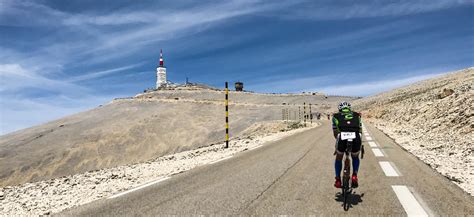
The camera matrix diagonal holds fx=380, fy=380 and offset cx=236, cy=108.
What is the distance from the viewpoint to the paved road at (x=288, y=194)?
5.64 metres

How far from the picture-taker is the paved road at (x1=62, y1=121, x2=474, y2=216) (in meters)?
5.64

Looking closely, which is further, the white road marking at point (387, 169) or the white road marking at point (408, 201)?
the white road marking at point (387, 169)

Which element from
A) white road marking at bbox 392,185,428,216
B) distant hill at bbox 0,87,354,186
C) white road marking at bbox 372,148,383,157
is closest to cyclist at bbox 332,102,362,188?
white road marking at bbox 392,185,428,216

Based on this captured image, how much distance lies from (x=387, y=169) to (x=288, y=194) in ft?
12.6

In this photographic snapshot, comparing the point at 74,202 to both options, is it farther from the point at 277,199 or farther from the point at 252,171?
the point at 252,171

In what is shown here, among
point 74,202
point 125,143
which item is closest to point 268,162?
point 74,202

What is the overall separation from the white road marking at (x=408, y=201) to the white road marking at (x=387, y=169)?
1.56 m

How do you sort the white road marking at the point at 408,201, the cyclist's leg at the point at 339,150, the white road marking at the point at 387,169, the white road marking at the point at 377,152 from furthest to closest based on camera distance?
the white road marking at the point at 377,152
the white road marking at the point at 387,169
the cyclist's leg at the point at 339,150
the white road marking at the point at 408,201

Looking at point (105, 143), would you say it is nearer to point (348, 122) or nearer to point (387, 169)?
point (387, 169)

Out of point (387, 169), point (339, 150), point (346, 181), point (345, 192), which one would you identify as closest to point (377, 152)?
point (387, 169)

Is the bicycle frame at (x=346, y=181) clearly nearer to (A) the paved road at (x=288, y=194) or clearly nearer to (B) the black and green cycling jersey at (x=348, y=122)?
(A) the paved road at (x=288, y=194)

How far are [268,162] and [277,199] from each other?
4690 millimetres

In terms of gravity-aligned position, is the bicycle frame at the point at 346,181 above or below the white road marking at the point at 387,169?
above

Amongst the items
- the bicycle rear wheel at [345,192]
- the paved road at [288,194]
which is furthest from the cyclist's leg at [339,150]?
the bicycle rear wheel at [345,192]
